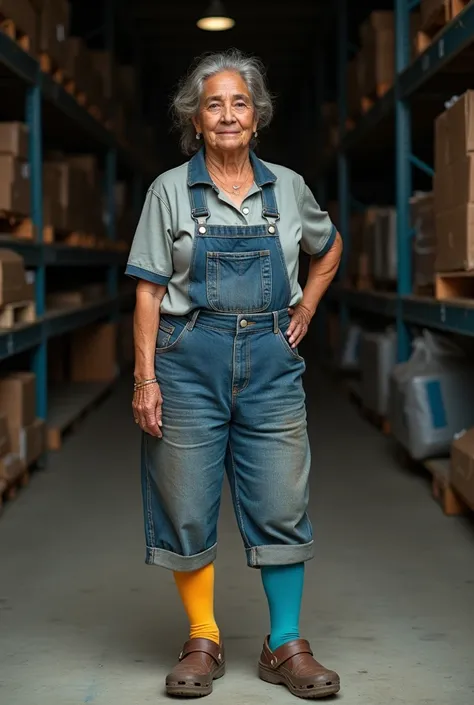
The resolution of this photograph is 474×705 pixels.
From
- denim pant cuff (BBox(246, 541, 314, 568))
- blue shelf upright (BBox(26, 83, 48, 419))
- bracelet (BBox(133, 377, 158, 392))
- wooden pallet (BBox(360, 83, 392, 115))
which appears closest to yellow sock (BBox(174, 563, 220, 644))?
denim pant cuff (BBox(246, 541, 314, 568))

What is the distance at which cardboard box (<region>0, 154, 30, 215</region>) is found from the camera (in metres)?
5.88

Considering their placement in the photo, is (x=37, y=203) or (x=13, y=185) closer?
(x=13, y=185)

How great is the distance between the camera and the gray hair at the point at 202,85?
3012 millimetres

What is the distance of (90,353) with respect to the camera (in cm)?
1058

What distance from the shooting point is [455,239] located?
517cm

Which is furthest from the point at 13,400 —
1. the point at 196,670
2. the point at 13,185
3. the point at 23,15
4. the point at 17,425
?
the point at 196,670

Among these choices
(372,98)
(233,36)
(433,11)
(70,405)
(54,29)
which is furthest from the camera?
(233,36)

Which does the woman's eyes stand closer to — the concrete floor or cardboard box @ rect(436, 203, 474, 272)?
the concrete floor

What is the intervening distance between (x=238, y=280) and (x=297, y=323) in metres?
0.27

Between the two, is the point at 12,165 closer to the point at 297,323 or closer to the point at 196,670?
the point at 297,323

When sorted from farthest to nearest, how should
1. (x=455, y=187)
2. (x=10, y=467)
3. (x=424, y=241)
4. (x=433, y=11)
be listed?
(x=424, y=241) < (x=433, y=11) < (x=10, y=467) < (x=455, y=187)

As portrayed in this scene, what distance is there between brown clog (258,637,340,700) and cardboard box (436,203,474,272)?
2.45 m

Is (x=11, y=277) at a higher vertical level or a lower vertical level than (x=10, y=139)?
lower

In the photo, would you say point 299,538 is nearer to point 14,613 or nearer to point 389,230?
point 14,613
